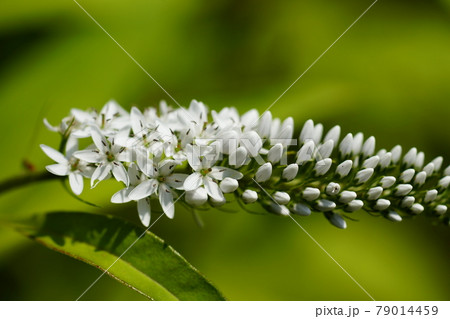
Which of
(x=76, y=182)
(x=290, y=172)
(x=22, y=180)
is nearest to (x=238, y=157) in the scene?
(x=290, y=172)

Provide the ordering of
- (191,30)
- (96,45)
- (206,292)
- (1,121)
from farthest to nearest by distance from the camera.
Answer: (191,30), (96,45), (1,121), (206,292)

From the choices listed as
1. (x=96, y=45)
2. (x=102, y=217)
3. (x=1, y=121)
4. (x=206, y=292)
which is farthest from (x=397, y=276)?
(x=1, y=121)

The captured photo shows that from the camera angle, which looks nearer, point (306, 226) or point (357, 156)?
point (357, 156)

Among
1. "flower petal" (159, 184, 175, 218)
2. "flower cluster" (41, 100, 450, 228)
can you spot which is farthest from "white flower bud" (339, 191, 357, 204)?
"flower petal" (159, 184, 175, 218)

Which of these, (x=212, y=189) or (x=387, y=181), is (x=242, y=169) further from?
(x=387, y=181)

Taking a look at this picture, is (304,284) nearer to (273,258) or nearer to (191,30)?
(273,258)

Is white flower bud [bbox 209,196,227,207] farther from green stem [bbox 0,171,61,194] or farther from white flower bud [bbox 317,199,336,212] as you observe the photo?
green stem [bbox 0,171,61,194]

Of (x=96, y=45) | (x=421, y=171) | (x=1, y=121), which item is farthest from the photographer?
(x=96, y=45)
